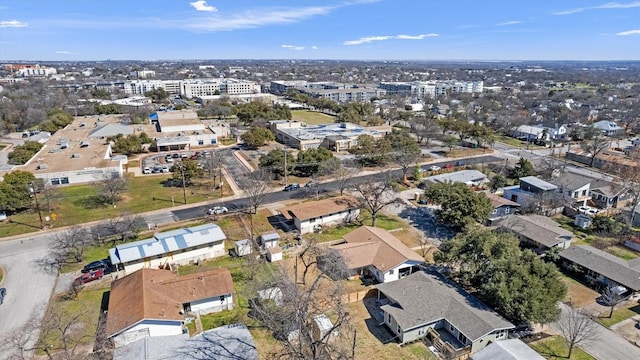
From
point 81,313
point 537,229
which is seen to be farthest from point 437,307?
point 81,313

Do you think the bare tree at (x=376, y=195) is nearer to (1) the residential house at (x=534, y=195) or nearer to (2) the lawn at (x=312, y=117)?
(1) the residential house at (x=534, y=195)

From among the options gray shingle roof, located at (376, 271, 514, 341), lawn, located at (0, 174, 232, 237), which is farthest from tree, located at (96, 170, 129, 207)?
gray shingle roof, located at (376, 271, 514, 341)

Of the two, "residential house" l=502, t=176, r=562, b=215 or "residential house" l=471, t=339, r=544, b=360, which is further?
"residential house" l=502, t=176, r=562, b=215

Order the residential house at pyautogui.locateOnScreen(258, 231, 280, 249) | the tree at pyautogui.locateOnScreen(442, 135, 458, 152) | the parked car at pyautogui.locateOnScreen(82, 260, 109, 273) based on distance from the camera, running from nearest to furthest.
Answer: the parked car at pyautogui.locateOnScreen(82, 260, 109, 273) → the residential house at pyautogui.locateOnScreen(258, 231, 280, 249) → the tree at pyautogui.locateOnScreen(442, 135, 458, 152)

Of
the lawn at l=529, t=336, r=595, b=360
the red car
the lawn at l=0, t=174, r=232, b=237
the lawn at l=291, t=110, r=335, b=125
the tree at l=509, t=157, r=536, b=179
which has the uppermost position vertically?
the lawn at l=291, t=110, r=335, b=125

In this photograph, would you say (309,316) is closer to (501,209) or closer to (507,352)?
(507,352)

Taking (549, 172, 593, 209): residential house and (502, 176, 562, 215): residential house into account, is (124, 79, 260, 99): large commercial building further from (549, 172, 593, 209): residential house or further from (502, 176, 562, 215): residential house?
(549, 172, 593, 209): residential house

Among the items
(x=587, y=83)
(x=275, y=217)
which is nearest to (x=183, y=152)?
(x=275, y=217)
